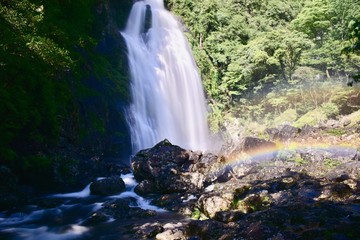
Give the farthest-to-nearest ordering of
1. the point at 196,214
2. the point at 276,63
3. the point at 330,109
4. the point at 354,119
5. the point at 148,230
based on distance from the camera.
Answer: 1. the point at 276,63
2. the point at 330,109
3. the point at 354,119
4. the point at 196,214
5. the point at 148,230

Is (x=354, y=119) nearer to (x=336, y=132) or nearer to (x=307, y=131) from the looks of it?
(x=336, y=132)

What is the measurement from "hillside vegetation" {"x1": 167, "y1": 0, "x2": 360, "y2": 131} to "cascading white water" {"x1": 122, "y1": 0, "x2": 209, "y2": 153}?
8.93 ft

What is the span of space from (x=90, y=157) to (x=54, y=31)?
775cm

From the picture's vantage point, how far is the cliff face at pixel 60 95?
11.1 m

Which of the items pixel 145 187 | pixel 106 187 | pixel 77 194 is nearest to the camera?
pixel 106 187

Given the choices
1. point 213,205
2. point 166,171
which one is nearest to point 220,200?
point 213,205

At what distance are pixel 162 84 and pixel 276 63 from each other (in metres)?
14.5

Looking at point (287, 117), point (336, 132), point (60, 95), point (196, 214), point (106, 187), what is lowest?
point (196, 214)

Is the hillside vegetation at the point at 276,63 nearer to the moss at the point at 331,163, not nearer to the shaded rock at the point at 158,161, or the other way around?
the moss at the point at 331,163

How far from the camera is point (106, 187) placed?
15.1 meters

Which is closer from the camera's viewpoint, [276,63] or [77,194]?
[77,194]

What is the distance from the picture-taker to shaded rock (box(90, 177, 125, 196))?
1505 centimetres

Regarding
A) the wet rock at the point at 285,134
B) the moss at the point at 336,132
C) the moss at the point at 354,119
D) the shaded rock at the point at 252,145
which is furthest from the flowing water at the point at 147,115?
the moss at the point at 354,119

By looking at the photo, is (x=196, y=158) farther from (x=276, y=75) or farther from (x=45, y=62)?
(x=276, y=75)
